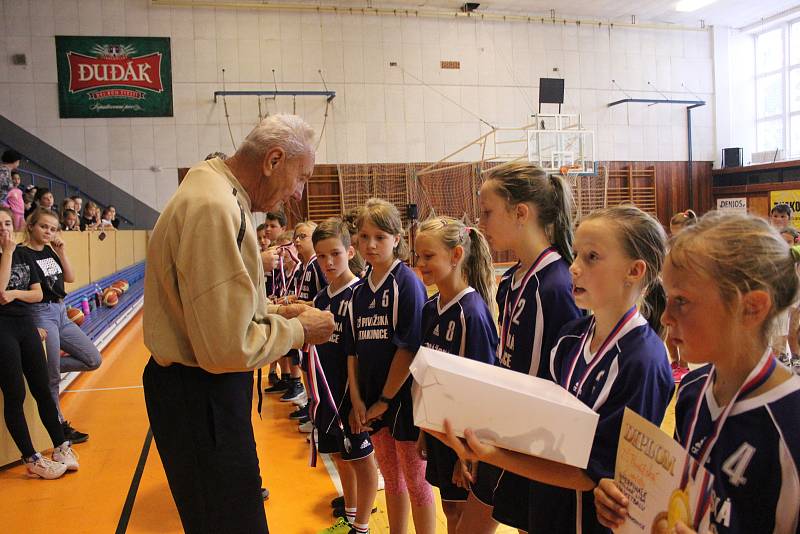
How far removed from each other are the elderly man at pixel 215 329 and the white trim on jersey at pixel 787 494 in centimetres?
113

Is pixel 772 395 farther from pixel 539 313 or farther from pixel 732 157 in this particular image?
pixel 732 157

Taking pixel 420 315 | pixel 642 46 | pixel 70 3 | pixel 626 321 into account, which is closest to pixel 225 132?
pixel 70 3

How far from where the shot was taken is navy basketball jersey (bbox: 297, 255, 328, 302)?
427cm

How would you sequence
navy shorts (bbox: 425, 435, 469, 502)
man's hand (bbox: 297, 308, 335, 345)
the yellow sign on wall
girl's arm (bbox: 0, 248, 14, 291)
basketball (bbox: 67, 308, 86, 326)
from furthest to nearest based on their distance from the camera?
the yellow sign on wall < basketball (bbox: 67, 308, 86, 326) < girl's arm (bbox: 0, 248, 14, 291) < navy shorts (bbox: 425, 435, 469, 502) < man's hand (bbox: 297, 308, 335, 345)

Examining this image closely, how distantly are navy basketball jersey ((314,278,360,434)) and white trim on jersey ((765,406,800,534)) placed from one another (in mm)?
2003

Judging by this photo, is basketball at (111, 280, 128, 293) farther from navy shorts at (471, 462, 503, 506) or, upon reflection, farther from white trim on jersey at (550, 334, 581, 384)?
white trim on jersey at (550, 334, 581, 384)

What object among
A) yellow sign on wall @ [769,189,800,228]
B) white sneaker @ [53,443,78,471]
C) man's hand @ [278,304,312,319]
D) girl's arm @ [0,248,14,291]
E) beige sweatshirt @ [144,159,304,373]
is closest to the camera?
beige sweatshirt @ [144,159,304,373]

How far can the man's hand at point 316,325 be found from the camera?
1.75 metres

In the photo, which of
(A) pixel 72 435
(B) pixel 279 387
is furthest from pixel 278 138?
(B) pixel 279 387

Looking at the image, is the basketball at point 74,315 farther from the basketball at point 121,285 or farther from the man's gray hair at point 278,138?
the man's gray hair at point 278,138

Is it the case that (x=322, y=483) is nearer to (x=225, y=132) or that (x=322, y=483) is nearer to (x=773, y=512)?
(x=773, y=512)

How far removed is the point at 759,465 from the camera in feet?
3.27

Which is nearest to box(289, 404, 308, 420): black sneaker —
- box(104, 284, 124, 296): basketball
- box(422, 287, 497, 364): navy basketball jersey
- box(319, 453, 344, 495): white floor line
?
box(319, 453, 344, 495): white floor line

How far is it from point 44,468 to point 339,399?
7.43ft
